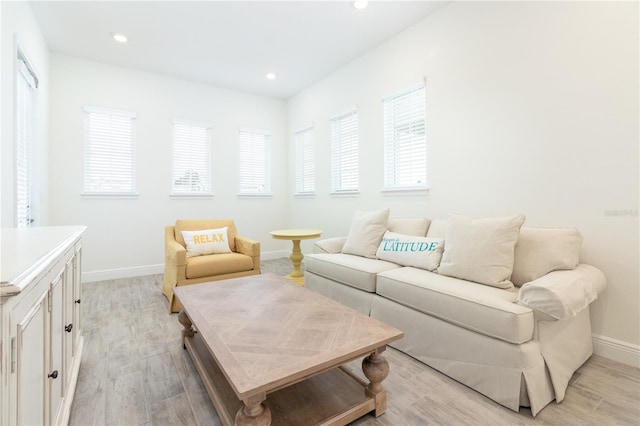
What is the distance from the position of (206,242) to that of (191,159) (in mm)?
2033

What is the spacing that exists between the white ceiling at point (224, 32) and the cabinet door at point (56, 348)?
292 centimetres

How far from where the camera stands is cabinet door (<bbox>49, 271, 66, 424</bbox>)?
3.80ft

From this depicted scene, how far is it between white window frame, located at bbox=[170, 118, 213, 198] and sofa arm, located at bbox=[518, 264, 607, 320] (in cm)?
451

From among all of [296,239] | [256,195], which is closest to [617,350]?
[296,239]

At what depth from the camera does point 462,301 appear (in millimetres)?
1820

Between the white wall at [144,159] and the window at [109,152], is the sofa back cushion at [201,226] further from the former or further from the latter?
the window at [109,152]

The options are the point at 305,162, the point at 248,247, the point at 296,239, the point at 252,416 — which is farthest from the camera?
the point at 305,162

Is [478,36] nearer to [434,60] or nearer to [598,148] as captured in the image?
[434,60]

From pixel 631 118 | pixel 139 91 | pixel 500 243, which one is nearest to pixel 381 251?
pixel 500 243

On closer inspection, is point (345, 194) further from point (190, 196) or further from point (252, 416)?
point (252, 416)

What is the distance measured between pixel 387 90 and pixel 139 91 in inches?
139

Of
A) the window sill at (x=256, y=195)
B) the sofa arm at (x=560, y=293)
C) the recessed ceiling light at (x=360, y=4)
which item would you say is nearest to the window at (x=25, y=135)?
the window sill at (x=256, y=195)

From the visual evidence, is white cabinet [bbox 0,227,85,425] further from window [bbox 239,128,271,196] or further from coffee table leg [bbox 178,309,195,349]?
window [bbox 239,128,271,196]

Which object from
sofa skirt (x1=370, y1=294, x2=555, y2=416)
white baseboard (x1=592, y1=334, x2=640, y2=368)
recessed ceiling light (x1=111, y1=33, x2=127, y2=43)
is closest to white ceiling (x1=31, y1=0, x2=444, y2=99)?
recessed ceiling light (x1=111, y1=33, x2=127, y2=43)
